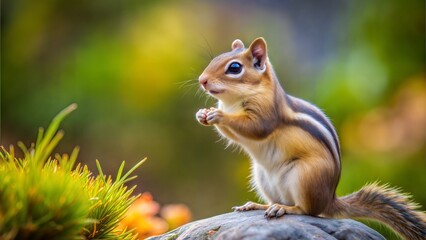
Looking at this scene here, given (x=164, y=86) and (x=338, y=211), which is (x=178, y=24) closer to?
(x=164, y=86)

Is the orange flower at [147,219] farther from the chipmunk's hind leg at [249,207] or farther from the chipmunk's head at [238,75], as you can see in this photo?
the chipmunk's head at [238,75]

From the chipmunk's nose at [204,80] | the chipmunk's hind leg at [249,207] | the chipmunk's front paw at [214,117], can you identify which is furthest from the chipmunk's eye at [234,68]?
the chipmunk's hind leg at [249,207]

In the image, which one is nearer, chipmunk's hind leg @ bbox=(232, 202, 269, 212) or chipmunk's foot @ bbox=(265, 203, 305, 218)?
chipmunk's foot @ bbox=(265, 203, 305, 218)

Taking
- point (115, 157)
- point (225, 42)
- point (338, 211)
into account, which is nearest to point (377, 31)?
point (225, 42)

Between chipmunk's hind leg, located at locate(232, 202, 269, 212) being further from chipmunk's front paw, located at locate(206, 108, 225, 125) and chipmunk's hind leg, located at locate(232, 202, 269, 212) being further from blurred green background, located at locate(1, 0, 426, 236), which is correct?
blurred green background, located at locate(1, 0, 426, 236)

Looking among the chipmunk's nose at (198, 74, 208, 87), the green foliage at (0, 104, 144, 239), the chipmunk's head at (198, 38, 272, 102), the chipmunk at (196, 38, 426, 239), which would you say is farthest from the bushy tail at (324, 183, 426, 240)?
the green foliage at (0, 104, 144, 239)

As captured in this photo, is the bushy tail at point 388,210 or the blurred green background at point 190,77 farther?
the blurred green background at point 190,77
